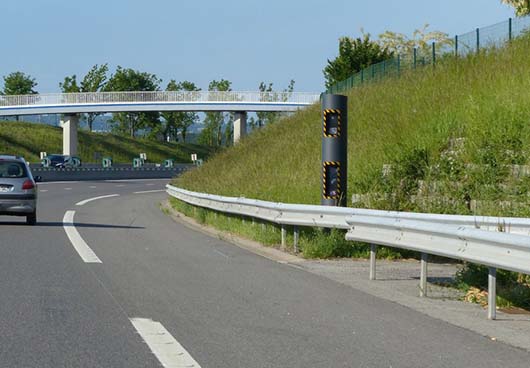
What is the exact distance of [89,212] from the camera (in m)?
29.0

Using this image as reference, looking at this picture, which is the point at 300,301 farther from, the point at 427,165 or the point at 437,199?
the point at 427,165

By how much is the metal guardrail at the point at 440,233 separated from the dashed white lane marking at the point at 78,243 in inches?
133

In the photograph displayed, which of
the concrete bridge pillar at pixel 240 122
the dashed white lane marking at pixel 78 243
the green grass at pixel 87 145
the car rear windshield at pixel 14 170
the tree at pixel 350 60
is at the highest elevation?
the tree at pixel 350 60

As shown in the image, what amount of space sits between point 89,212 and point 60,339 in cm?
2223

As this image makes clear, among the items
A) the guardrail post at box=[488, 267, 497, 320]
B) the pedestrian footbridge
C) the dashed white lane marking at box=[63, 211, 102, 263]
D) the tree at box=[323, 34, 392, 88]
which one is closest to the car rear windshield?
the dashed white lane marking at box=[63, 211, 102, 263]

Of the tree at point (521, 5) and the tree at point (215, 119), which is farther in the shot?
the tree at point (215, 119)

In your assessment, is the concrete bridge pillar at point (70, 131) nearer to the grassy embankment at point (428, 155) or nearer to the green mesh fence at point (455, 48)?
the green mesh fence at point (455, 48)

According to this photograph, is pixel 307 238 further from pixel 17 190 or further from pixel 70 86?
pixel 70 86

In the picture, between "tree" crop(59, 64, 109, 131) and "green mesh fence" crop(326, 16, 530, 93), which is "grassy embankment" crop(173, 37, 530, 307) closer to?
"green mesh fence" crop(326, 16, 530, 93)

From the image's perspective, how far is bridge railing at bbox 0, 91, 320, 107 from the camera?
78.8 metres

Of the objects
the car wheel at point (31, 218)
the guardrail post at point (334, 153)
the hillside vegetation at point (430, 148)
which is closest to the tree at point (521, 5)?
the hillside vegetation at point (430, 148)

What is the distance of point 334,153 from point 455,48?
13.4 m

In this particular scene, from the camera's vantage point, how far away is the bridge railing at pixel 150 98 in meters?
78.8

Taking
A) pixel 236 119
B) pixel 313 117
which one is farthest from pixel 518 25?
pixel 236 119
